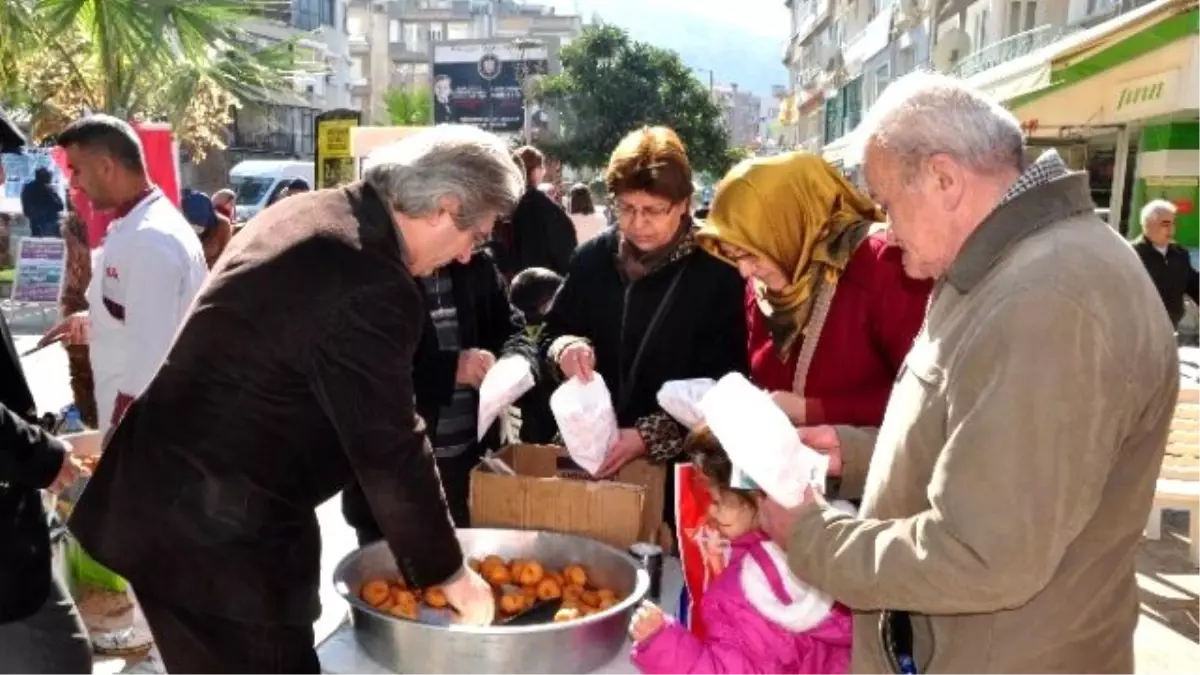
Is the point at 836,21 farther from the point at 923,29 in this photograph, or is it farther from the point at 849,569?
the point at 849,569

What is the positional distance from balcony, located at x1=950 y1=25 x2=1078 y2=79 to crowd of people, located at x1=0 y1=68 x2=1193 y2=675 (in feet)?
45.1

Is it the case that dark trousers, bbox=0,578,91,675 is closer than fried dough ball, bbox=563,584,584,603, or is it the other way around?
fried dough ball, bbox=563,584,584,603

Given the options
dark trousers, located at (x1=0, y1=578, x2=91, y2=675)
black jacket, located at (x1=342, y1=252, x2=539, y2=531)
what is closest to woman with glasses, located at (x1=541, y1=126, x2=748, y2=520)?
black jacket, located at (x1=342, y1=252, x2=539, y2=531)

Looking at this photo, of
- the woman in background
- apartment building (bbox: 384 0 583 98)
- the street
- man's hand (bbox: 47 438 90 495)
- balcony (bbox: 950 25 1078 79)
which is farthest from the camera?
apartment building (bbox: 384 0 583 98)

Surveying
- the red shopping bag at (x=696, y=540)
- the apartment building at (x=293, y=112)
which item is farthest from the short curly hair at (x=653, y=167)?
the apartment building at (x=293, y=112)

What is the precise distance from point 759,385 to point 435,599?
3.19 feet

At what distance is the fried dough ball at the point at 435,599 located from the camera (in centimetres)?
194

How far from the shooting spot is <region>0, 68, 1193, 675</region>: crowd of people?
1.26 meters

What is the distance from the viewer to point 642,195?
2578 mm

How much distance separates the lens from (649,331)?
106 inches

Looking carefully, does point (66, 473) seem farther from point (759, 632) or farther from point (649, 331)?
point (759, 632)

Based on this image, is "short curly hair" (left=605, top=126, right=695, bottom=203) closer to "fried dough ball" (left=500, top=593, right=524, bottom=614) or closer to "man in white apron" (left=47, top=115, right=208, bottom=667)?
"fried dough ball" (left=500, top=593, right=524, bottom=614)

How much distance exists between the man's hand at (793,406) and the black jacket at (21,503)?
1.56 m

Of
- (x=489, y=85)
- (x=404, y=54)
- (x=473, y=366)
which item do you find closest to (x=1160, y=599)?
(x=473, y=366)
